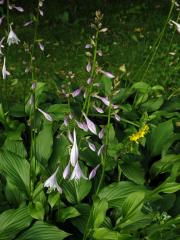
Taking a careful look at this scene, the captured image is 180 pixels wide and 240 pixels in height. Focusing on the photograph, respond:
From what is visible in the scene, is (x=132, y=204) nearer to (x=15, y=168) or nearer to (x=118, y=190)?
(x=118, y=190)

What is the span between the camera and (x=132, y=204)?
2.76m

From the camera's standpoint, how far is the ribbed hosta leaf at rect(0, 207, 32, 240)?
9.39ft

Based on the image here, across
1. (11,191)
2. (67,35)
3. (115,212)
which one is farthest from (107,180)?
(67,35)

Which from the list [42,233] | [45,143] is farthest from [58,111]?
[42,233]

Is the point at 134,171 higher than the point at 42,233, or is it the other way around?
the point at 134,171

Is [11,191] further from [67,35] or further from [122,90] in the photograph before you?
[67,35]

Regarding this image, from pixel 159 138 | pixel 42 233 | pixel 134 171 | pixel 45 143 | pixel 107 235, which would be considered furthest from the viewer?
pixel 159 138

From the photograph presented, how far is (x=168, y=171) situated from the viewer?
339cm

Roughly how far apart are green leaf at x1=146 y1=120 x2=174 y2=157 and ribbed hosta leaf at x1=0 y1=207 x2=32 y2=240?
1.17 meters

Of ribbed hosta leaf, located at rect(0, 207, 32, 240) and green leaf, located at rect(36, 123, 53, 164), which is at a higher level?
green leaf, located at rect(36, 123, 53, 164)

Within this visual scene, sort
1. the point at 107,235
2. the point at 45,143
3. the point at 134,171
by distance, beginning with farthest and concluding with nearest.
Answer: the point at 45,143
the point at 134,171
the point at 107,235

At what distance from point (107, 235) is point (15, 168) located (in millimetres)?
837

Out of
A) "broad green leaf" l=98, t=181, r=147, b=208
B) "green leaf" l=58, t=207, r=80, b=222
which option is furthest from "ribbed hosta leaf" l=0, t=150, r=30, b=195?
"broad green leaf" l=98, t=181, r=147, b=208

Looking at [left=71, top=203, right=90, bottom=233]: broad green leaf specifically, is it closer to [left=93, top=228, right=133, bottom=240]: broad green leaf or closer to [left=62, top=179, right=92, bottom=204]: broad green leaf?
[left=62, top=179, right=92, bottom=204]: broad green leaf
